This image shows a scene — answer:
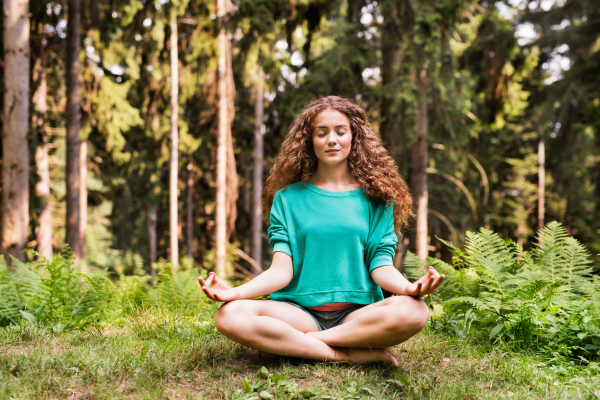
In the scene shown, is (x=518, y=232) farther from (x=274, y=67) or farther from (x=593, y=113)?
(x=274, y=67)

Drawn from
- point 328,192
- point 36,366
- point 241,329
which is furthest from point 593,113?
point 36,366

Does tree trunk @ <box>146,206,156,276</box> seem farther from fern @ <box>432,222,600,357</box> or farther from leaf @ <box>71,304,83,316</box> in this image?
fern @ <box>432,222,600,357</box>

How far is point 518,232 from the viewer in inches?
851

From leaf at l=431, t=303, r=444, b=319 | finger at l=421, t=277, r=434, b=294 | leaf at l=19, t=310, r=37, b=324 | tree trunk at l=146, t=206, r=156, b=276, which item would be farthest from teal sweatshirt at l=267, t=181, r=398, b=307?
tree trunk at l=146, t=206, r=156, b=276

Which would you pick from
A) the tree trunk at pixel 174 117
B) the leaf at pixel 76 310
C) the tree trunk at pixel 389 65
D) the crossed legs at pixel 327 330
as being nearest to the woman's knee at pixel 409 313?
the crossed legs at pixel 327 330

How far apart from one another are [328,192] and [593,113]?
10851mm

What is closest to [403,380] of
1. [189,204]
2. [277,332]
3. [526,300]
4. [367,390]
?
[367,390]

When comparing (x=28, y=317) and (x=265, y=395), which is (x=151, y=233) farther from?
(x=265, y=395)

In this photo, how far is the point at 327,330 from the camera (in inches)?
103

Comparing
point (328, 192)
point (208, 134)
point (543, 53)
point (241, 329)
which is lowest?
point (241, 329)

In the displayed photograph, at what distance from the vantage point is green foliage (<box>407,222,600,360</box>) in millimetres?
2936

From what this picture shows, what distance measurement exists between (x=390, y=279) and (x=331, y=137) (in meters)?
1.01

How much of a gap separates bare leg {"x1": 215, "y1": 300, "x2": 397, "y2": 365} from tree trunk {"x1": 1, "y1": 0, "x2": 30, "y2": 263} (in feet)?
17.3

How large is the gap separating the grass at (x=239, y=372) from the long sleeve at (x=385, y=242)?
2.08 feet
